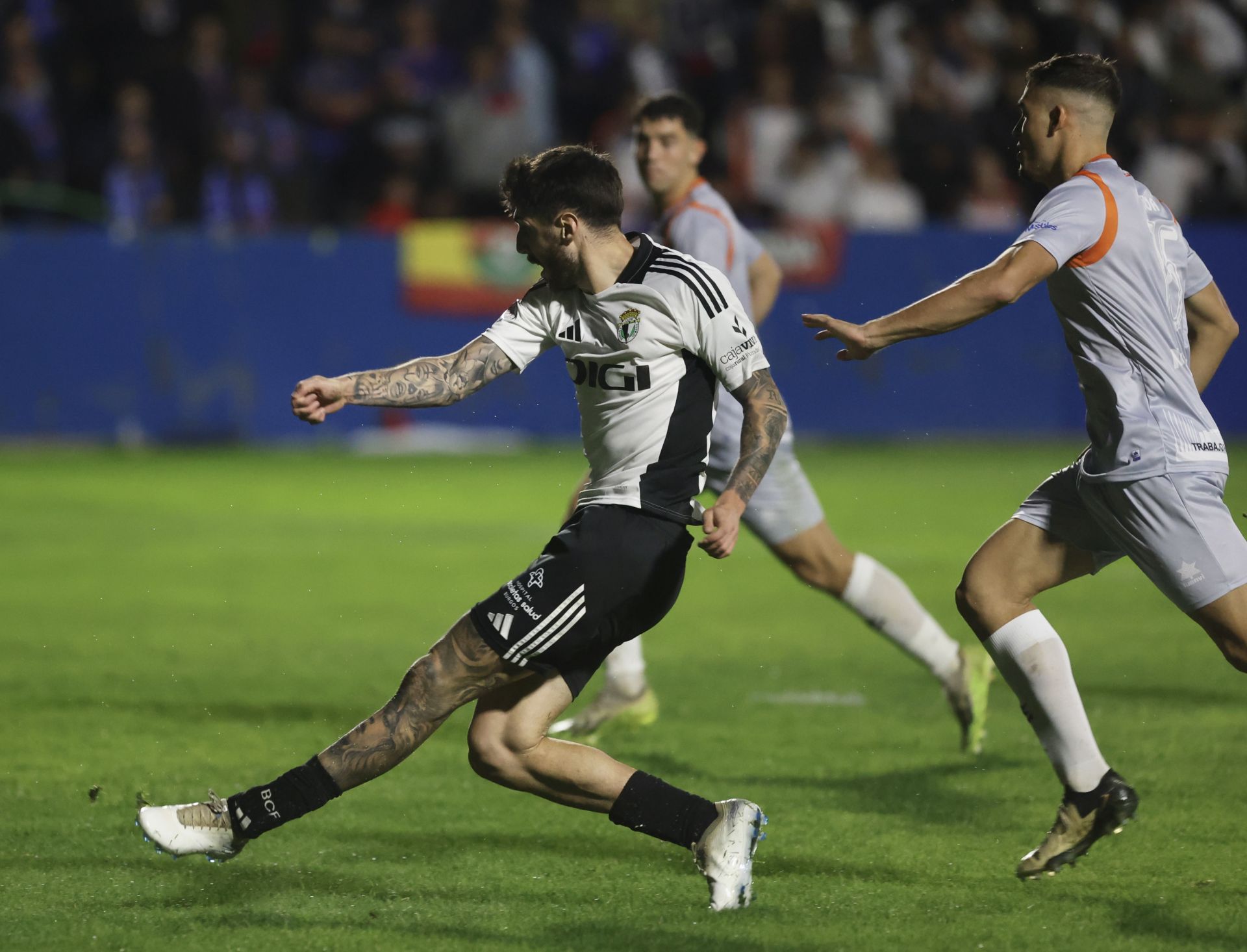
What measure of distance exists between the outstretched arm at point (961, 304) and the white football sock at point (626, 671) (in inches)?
102

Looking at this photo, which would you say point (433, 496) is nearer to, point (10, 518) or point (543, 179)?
point (10, 518)

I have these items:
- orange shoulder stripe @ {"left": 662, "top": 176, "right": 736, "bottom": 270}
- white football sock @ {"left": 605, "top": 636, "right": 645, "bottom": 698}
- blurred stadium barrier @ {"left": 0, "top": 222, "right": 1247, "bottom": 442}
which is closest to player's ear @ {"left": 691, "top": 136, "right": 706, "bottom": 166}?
orange shoulder stripe @ {"left": 662, "top": 176, "right": 736, "bottom": 270}

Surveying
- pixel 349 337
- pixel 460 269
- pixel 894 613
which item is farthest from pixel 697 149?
pixel 349 337

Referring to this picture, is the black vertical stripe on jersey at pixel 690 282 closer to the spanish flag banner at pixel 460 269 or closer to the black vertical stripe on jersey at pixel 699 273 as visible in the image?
the black vertical stripe on jersey at pixel 699 273

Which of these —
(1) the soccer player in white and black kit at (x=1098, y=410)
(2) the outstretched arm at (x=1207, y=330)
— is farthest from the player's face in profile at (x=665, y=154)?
(2) the outstretched arm at (x=1207, y=330)

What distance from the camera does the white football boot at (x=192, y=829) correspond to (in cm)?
461

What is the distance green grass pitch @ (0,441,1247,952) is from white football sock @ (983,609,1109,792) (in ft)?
1.19

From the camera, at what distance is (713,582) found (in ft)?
35.8

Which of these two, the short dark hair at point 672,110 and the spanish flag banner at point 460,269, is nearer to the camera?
the short dark hair at point 672,110

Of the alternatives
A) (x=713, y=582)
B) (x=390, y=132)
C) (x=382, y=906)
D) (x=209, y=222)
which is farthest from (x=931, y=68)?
(x=382, y=906)

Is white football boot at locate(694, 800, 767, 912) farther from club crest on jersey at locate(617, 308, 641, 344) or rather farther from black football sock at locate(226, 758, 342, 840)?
club crest on jersey at locate(617, 308, 641, 344)

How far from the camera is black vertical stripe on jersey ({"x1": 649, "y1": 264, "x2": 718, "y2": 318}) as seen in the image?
4613mm

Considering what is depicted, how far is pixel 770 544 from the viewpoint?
22.4ft

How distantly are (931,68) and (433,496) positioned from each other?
30.2 ft
